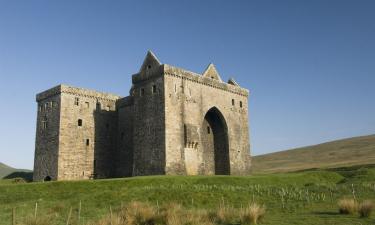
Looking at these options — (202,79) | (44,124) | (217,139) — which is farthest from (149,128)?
(44,124)

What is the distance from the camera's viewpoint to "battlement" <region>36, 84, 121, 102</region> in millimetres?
47844

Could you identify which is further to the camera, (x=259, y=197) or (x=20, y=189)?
(x=20, y=189)

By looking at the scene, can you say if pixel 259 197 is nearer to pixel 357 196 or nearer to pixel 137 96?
pixel 357 196

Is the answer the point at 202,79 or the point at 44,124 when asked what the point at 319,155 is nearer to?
the point at 202,79

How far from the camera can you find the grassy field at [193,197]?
20.2m

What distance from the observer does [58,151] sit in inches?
1802

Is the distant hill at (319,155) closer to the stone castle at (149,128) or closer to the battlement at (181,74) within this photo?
the stone castle at (149,128)

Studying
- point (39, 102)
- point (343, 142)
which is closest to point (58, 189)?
point (39, 102)

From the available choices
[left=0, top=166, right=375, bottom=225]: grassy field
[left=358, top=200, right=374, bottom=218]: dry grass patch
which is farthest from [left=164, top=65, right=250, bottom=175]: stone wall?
[left=358, top=200, right=374, bottom=218]: dry grass patch

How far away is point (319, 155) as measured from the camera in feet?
281

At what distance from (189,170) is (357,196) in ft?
64.2

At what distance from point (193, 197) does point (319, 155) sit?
66.4 m

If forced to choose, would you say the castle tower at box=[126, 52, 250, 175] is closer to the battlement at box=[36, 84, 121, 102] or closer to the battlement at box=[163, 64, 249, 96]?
the battlement at box=[163, 64, 249, 96]

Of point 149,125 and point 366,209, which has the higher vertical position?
point 149,125
